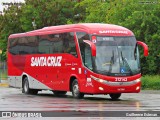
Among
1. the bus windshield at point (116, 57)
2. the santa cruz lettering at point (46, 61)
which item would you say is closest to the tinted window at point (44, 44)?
the santa cruz lettering at point (46, 61)

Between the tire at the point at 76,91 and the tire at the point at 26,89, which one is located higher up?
the tire at the point at 76,91

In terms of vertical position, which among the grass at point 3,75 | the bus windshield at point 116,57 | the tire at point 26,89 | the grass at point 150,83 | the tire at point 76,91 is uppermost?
the bus windshield at point 116,57

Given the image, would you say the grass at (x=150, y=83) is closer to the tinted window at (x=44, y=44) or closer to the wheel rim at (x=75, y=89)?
the tinted window at (x=44, y=44)

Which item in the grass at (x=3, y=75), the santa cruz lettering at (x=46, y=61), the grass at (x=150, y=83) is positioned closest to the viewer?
the santa cruz lettering at (x=46, y=61)

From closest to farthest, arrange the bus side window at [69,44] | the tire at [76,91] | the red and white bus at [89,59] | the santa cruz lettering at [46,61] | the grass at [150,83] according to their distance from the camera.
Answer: the red and white bus at [89,59] < the tire at [76,91] < the bus side window at [69,44] < the santa cruz lettering at [46,61] < the grass at [150,83]

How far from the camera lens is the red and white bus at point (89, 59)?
87.6 ft

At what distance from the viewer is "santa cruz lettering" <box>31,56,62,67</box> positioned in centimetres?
3025

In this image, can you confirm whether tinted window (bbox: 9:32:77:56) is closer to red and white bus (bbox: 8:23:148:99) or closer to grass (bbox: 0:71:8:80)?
red and white bus (bbox: 8:23:148:99)

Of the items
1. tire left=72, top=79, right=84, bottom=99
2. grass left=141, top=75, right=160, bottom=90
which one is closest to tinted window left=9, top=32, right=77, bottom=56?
tire left=72, top=79, right=84, bottom=99

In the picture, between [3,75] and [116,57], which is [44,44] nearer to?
[116,57]

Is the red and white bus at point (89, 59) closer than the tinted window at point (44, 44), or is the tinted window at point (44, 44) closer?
the red and white bus at point (89, 59)

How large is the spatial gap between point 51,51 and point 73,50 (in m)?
2.81

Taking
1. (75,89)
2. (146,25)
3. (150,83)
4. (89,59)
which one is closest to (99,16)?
(146,25)

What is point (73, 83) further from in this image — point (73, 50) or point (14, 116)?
point (14, 116)
